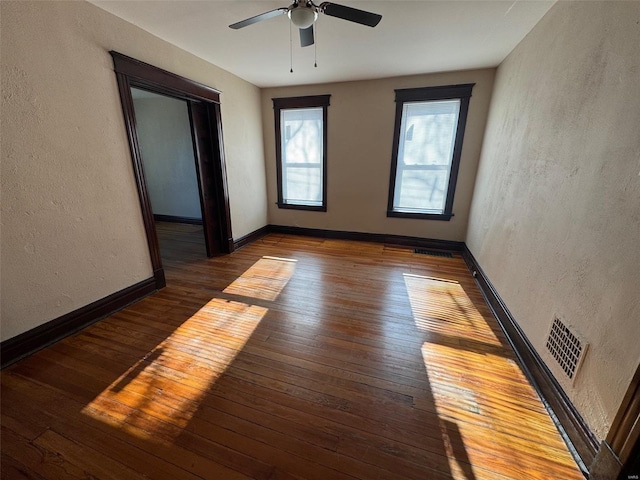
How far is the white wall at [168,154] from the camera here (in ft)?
16.4

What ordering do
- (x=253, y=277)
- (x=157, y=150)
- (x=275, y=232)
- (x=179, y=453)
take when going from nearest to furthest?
(x=179, y=453) < (x=253, y=277) < (x=275, y=232) < (x=157, y=150)

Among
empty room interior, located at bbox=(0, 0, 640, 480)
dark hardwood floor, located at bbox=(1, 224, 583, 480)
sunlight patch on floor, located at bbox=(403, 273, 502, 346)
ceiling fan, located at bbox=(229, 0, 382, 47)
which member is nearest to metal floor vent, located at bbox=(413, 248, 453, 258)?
empty room interior, located at bbox=(0, 0, 640, 480)

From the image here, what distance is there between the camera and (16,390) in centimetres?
153

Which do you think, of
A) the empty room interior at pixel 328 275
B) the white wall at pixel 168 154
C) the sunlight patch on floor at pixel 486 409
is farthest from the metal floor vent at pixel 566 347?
the white wall at pixel 168 154

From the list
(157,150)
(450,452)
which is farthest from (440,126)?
(157,150)

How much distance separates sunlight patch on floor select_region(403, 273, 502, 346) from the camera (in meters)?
2.13

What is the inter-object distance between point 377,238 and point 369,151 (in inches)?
56.5

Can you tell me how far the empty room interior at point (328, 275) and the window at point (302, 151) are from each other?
1.85ft

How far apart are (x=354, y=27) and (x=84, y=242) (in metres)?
2.99

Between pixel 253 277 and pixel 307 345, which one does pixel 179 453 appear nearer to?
pixel 307 345

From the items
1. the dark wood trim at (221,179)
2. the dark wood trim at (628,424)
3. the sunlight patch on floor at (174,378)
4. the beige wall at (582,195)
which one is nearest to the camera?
the dark wood trim at (628,424)

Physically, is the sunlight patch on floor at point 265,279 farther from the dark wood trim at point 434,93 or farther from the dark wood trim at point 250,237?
the dark wood trim at point 434,93

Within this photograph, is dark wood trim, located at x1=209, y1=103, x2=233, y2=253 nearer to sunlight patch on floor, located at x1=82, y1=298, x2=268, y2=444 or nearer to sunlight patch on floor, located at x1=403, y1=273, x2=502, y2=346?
sunlight patch on floor, located at x1=82, y1=298, x2=268, y2=444

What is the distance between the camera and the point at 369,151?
399 cm
